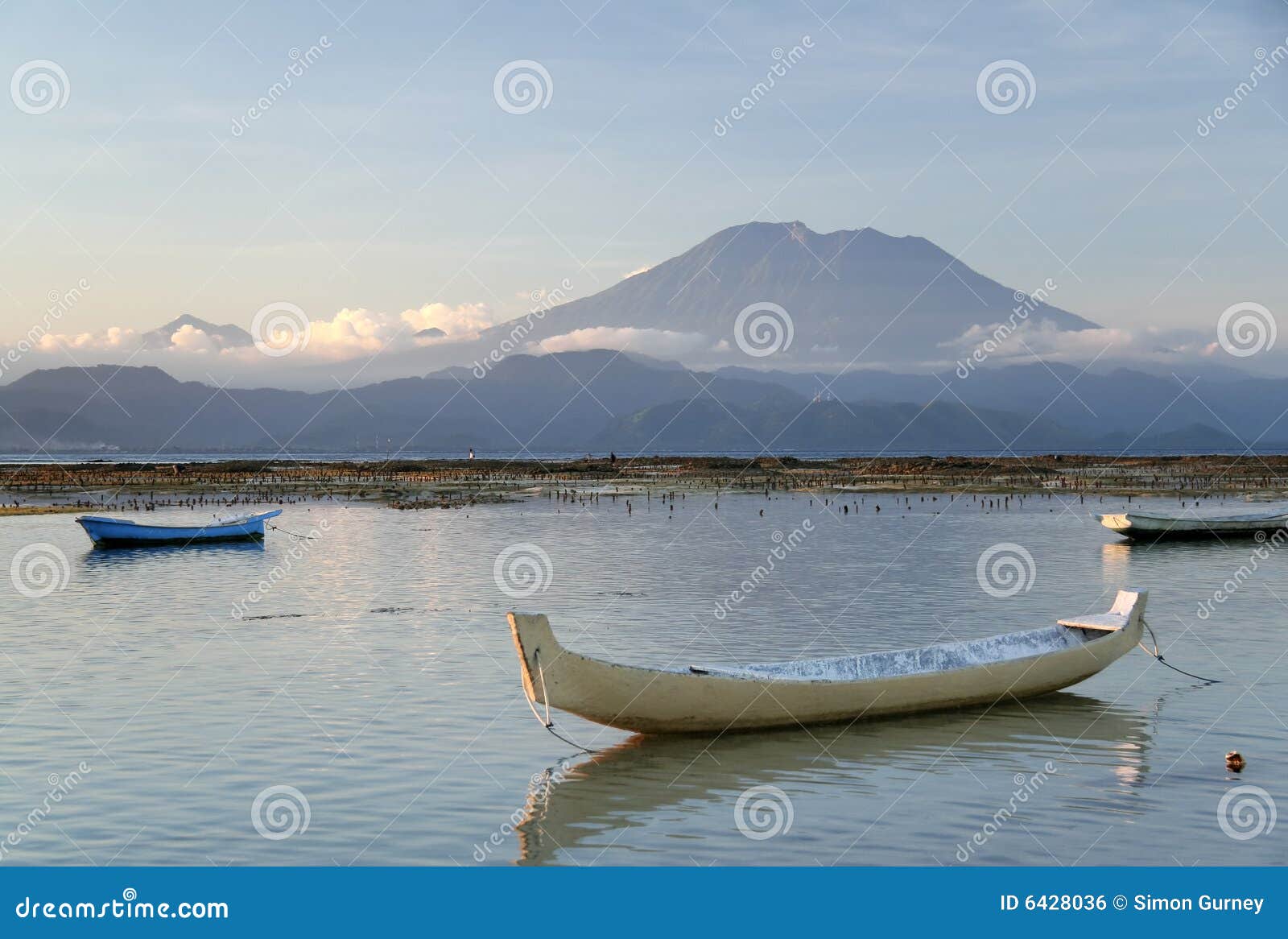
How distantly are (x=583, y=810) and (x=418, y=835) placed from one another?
2.11m

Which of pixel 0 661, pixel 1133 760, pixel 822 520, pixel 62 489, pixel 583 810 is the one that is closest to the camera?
pixel 583 810

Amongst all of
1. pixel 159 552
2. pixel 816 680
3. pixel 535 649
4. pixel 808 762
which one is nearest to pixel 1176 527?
pixel 816 680

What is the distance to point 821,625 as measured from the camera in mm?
28484

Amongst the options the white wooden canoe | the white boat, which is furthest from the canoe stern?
the white boat

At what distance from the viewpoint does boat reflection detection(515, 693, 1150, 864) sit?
15.0 m

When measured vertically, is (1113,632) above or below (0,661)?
below

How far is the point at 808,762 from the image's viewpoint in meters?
16.9

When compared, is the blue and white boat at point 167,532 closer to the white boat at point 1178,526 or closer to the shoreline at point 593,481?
the shoreline at point 593,481

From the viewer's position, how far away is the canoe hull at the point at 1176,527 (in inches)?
1951

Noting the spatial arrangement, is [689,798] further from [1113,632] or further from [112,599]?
[112,599]

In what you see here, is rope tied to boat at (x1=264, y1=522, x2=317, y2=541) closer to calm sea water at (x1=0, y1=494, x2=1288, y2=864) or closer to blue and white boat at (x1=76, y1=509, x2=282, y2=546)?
blue and white boat at (x1=76, y1=509, x2=282, y2=546)

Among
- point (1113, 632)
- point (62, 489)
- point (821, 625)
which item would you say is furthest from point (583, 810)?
point (62, 489)

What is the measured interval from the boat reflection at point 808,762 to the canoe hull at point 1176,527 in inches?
1253

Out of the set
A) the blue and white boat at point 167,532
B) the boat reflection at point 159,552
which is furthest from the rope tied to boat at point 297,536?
the boat reflection at point 159,552
